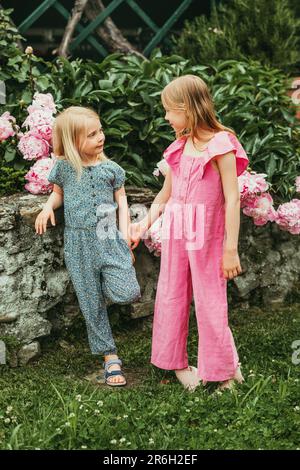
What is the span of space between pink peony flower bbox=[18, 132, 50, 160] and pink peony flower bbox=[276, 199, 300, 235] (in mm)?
1491

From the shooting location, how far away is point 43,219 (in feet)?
12.4

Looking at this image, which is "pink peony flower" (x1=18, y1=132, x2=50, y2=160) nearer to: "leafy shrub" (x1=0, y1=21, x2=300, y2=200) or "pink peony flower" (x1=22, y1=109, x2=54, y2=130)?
"pink peony flower" (x1=22, y1=109, x2=54, y2=130)

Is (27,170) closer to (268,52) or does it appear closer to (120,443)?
(120,443)

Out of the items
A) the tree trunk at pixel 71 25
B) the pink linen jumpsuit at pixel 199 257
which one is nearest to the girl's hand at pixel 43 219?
the pink linen jumpsuit at pixel 199 257

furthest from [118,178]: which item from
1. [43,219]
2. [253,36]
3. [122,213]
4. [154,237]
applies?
[253,36]

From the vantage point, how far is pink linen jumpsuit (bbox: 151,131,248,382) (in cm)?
350

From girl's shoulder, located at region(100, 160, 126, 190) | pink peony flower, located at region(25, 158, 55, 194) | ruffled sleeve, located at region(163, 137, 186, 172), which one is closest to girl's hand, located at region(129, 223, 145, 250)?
girl's shoulder, located at region(100, 160, 126, 190)

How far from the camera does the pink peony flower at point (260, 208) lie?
14.8ft

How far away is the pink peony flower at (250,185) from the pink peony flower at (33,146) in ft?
3.70

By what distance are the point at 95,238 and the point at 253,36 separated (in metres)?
2.96

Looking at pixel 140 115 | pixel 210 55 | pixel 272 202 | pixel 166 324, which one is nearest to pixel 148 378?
pixel 166 324

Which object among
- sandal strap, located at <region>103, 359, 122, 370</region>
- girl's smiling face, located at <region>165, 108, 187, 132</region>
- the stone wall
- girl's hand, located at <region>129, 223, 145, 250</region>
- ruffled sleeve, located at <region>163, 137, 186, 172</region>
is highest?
girl's smiling face, located at <region>165, 108, 187, 132</region>

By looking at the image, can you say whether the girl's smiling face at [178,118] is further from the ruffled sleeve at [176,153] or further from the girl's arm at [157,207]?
the girl's arm at [157,207]

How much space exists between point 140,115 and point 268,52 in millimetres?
1783
